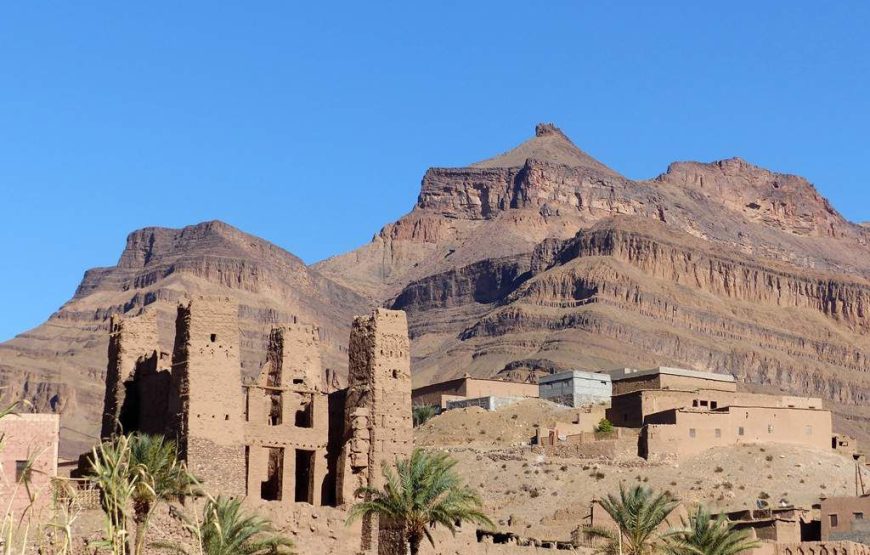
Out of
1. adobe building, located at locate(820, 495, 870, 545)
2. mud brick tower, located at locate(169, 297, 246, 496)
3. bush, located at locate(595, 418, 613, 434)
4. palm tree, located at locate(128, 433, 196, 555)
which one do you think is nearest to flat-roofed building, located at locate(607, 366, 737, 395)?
bush, located at locate(595, 418, 613, 434)

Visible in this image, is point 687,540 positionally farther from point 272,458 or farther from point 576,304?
point 576,304

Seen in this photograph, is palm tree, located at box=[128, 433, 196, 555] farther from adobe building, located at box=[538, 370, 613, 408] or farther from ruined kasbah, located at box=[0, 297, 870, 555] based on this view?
adobe building, located at box=[538, 370, 613, 408]

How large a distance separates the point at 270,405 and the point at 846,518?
1865cm

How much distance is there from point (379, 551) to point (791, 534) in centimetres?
1452

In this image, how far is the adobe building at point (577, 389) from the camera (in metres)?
89.0

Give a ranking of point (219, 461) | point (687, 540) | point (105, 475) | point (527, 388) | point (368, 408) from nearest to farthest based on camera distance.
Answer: point (105, 475), point (687, 540), point (219, 461), point (368, 408), point (527, 388)

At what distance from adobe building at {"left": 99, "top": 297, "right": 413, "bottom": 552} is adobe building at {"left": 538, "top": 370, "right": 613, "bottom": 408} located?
128 feet

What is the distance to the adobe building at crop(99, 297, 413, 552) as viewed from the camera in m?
44.2

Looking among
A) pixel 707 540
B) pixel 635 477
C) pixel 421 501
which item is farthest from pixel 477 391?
pixel 707 540

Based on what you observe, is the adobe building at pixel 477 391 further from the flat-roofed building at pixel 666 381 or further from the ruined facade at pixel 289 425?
the ruined facade at pixel 289 425

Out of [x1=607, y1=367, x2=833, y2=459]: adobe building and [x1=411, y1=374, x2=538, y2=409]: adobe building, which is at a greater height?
[x1=411, y1=374, x2=538, y2=409]: adobe building

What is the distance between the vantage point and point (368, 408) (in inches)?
1874

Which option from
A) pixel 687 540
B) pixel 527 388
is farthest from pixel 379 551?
pixel 527 388

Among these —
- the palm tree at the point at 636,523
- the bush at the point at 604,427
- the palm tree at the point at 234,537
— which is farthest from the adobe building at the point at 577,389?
the palm tree at the point at 234,537
